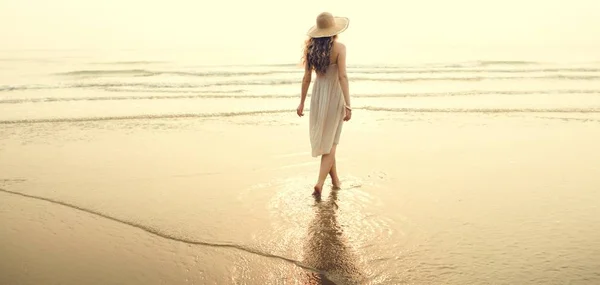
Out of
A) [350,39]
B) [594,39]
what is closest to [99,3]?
[350,39]

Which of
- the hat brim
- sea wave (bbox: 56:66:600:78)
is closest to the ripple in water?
the hat brim

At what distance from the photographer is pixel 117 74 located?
20.6 metres

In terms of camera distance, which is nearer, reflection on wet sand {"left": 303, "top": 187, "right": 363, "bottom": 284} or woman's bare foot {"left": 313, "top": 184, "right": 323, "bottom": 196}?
reflection on wet sand {"left": 303, "top": 187, "right": 363, "bottom": 284}

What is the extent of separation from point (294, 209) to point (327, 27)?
184cm

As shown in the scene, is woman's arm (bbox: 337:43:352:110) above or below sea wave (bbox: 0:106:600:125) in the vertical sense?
above

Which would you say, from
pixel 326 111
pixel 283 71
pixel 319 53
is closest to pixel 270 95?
pixel 283 71

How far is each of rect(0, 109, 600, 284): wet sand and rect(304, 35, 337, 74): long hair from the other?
136cm

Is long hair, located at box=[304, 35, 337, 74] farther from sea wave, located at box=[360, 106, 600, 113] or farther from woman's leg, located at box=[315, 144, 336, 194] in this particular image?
sea wave, located at box=[360, 106, 600, 113]

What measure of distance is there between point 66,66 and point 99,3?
164ft

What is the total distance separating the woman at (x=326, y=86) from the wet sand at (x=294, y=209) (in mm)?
558

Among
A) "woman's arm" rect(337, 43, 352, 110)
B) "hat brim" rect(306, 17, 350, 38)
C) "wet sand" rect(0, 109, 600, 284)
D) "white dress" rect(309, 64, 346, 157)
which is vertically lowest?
"wet sand" rect(0, 109, 600, 284)

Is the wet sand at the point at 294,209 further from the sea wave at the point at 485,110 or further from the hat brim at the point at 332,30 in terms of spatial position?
the sea wave at the point at 485,110

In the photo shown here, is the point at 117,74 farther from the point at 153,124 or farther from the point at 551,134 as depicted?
the point at 551,134

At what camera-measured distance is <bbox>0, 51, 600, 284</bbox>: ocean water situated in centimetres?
371
